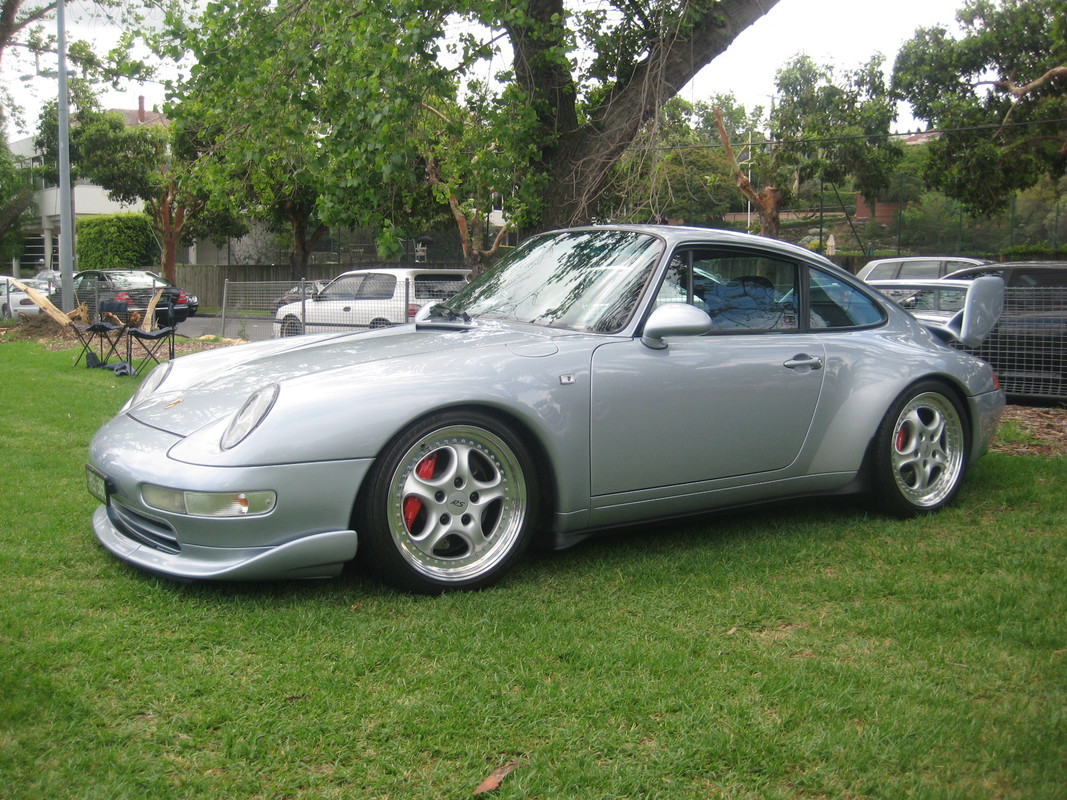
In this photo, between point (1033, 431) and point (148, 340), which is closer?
point (1033, 431)

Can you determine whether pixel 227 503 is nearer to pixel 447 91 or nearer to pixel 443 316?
pixel 443 316

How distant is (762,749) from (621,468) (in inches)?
61.6

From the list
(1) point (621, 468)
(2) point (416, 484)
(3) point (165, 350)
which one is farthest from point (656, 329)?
→ (3) point (165, 350)

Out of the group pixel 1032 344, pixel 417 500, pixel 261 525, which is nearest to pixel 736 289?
pixel 417 500

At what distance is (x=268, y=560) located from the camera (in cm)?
334

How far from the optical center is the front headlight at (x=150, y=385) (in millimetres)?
4336

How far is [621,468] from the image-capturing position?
3930 mm

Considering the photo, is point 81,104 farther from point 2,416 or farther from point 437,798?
point 437,798

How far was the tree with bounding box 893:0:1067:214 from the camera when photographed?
74.4 feet

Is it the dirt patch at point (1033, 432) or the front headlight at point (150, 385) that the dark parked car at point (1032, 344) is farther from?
the front headlight at point (150, 385)

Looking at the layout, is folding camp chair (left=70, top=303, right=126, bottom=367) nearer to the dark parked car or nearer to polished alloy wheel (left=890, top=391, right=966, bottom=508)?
polished alloy wheel (left=890, top=391, right=966, bottom=508)

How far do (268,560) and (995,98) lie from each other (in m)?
26.6

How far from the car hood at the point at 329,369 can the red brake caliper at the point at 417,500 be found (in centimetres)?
30

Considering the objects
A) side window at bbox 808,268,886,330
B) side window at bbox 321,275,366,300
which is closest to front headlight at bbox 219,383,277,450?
side window at bbox 808,268,886,330
